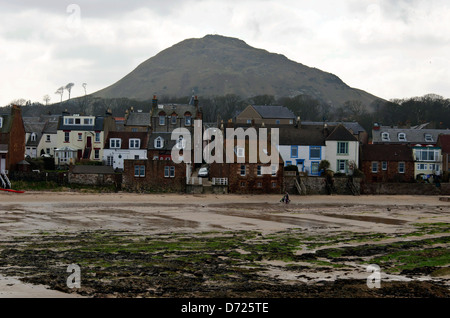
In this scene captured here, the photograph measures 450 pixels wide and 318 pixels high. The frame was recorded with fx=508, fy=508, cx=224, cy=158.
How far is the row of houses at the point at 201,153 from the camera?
56.5m

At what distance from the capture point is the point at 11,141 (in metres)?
58.8

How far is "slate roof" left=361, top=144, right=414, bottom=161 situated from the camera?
6369 centimetres

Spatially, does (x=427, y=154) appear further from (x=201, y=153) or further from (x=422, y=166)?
(x=201, y=153)

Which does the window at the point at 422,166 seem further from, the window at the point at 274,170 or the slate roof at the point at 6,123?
the slate roof at the point at 6,123

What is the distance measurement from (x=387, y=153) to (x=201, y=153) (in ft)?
84.3

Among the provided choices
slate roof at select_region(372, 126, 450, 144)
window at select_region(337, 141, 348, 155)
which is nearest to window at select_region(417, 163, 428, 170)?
slate roof at select_region(372, 126, 450, 144)

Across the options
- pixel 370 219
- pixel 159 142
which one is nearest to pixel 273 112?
pixel 159 142

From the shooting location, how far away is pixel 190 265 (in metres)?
17.6

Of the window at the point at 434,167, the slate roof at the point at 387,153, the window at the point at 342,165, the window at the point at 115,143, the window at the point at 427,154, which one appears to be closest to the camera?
the slate roof at the point at 387,153

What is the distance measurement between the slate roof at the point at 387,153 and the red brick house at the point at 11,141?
138 feet

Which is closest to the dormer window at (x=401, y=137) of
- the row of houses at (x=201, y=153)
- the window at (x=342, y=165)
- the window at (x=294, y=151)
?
the row of houses at (x=201, y=153)
